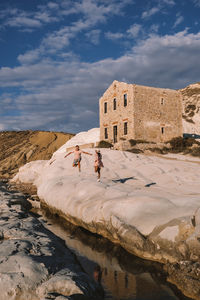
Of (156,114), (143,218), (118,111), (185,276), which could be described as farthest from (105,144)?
(185,276)

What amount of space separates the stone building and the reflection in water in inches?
725

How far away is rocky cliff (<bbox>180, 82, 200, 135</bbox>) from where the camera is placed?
46.5m

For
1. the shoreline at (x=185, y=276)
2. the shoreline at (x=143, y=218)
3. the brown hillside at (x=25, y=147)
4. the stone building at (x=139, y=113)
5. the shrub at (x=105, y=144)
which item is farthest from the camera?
the brown hillside at (x=25, y=147)

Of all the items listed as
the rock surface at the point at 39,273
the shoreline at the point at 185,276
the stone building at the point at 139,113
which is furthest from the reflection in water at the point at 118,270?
the stone building at the point at 139,113

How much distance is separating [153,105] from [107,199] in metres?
19.9

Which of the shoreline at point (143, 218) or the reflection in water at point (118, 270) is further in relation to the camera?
the shoreline at point (143, 218)

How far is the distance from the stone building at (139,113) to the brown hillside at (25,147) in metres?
12.4

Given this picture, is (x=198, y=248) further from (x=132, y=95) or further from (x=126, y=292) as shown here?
(x=132, y=95)

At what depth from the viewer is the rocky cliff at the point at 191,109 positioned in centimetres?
4647

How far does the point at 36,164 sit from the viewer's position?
79.8 feet

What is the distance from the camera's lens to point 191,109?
52.4 metres

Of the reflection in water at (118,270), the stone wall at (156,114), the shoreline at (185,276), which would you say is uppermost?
the stone wall at (156,114)

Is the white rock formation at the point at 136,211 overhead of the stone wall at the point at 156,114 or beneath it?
beneath

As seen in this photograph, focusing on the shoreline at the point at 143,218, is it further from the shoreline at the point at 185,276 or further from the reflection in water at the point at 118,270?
the reflection in water at the point at 118,270
